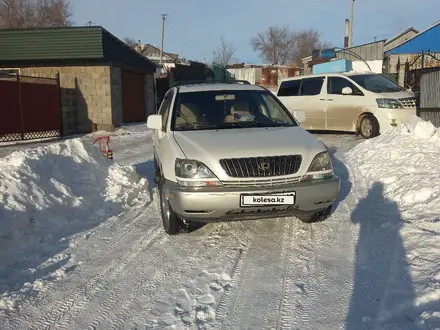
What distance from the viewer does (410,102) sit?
456 inches

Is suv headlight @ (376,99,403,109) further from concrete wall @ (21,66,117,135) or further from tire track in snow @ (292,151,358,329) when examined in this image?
concrete wall @ (21,66,117,135)

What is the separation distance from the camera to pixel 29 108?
15.2 metres

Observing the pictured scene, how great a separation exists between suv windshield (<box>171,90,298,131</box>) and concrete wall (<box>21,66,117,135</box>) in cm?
1256

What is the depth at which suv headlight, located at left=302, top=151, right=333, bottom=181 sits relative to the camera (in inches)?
176

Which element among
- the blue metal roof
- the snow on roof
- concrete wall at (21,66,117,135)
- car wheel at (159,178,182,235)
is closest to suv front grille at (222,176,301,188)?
car wheel at (159,178,182,235)

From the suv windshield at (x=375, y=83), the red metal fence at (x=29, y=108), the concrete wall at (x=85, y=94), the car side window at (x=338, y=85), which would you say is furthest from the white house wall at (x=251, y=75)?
the suv windshield at (x=375, y=83)

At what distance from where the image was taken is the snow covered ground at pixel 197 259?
3.16 m

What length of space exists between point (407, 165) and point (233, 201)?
4269 mm

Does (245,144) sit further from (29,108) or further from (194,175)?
(29,108)

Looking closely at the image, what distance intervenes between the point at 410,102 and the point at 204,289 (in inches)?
393

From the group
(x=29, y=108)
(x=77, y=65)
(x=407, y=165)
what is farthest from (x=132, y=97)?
(x=407, y=165)

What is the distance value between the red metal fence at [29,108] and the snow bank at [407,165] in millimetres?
11130

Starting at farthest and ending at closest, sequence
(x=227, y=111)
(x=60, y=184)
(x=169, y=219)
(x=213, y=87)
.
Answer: (x=213, y=87) → (x=60, y=184) → (x=227, y=111) → (x=169, y=219)

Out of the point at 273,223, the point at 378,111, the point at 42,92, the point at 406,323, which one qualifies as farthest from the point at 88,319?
the point at 42,92
